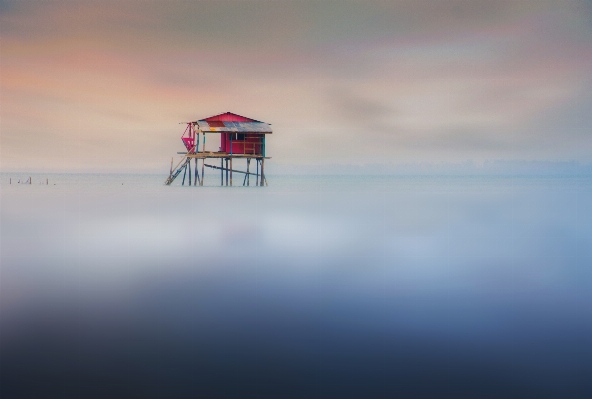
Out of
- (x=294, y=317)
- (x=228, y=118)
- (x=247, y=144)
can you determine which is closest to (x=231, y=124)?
(x=228, y=118)

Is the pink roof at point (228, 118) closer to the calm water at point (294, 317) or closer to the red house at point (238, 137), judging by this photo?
the red house at point (238, 137)

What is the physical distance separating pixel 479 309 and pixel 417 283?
3.65 feet

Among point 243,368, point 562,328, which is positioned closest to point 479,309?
point 562,328

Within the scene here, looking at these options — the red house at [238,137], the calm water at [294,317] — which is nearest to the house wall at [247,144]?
the red house at [238,137]

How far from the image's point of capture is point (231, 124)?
26.8 meters

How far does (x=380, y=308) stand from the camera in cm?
488

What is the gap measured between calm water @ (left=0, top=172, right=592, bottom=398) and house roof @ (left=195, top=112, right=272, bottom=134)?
667 inches

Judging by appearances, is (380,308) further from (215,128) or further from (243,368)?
(215,128)

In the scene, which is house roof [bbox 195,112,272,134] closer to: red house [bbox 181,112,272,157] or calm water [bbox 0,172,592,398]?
red house [bbox 181,112,272,157]

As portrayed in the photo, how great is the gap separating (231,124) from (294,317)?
2307 cm

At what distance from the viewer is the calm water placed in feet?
10.7

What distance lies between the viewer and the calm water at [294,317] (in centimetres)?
327

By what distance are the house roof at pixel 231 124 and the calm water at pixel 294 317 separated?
55.6ft

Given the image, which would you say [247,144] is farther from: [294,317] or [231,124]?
[294,317]
